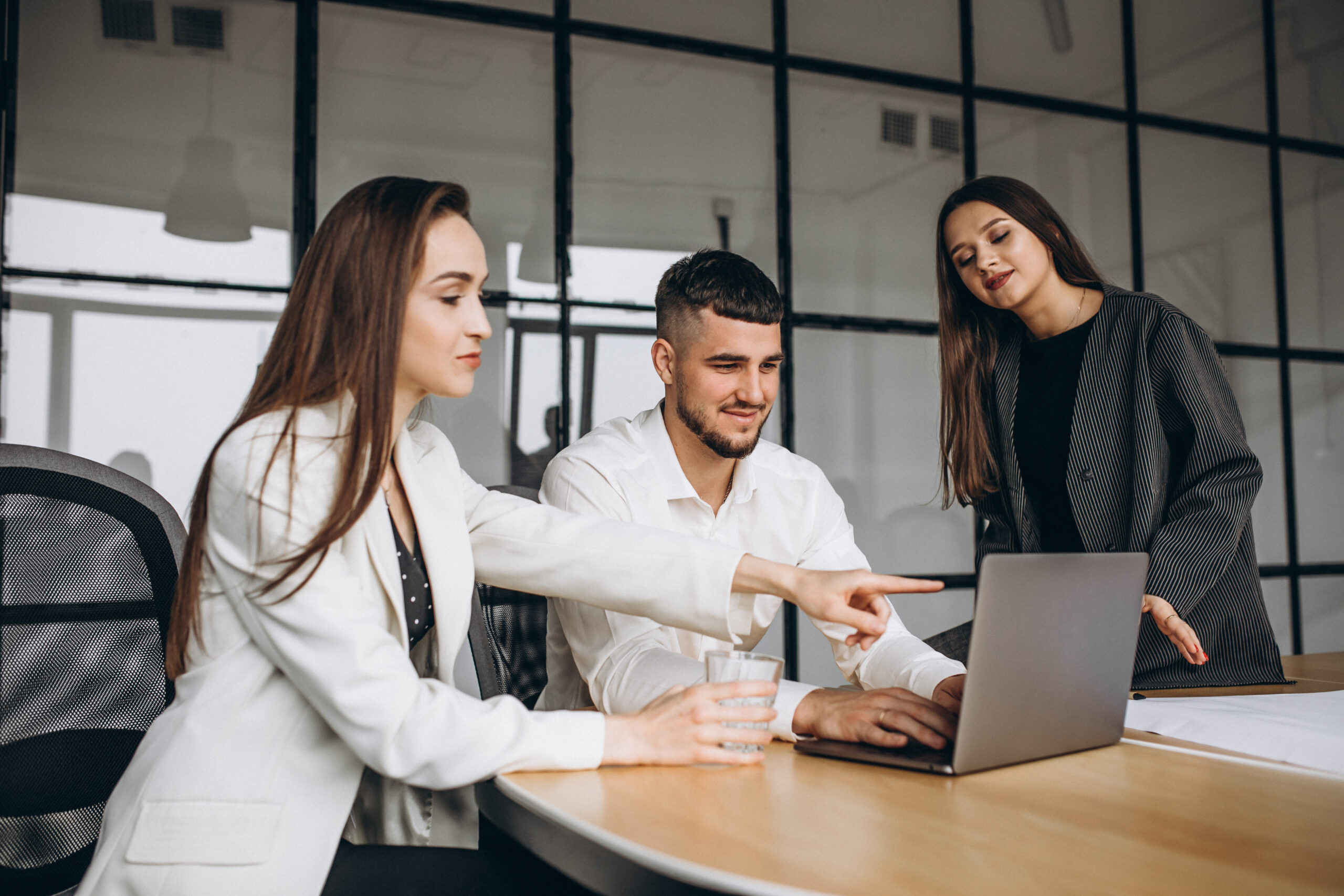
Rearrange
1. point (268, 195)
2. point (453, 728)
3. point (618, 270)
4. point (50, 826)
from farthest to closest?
point (618, 270) < point (268, 195) < point (50, 826) < point (453, 728)

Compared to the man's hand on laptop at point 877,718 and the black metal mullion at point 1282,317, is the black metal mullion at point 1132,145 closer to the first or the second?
the black metal mullion at point 1282,317

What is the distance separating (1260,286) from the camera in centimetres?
418

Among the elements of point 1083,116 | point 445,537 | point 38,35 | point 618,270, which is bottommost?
point 445,537

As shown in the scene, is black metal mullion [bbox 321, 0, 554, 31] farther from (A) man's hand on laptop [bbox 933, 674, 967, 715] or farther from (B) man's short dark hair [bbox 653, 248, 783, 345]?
(A) man's hand on laptop [bbox 933, 674, 967, 715]

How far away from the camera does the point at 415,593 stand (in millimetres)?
1264

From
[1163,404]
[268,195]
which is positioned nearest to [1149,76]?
[1163,404]

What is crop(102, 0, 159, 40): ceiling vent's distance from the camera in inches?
101

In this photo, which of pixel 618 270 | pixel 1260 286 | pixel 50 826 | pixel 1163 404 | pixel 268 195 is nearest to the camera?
pixel 50 826

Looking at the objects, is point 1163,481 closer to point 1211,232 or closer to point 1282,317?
point 1211,232

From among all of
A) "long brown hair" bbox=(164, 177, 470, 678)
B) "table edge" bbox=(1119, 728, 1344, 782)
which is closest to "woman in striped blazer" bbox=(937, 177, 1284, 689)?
"table edge" bbox=(1119, 728, 1344, 782)

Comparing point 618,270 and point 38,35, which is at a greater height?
point 38,35

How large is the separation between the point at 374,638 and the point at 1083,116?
12.7 ft

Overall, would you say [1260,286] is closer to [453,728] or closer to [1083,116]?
[1083,116]

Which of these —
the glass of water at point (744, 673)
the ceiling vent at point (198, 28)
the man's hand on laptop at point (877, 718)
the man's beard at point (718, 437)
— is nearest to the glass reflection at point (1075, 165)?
the man's beard at point (718, 437)
